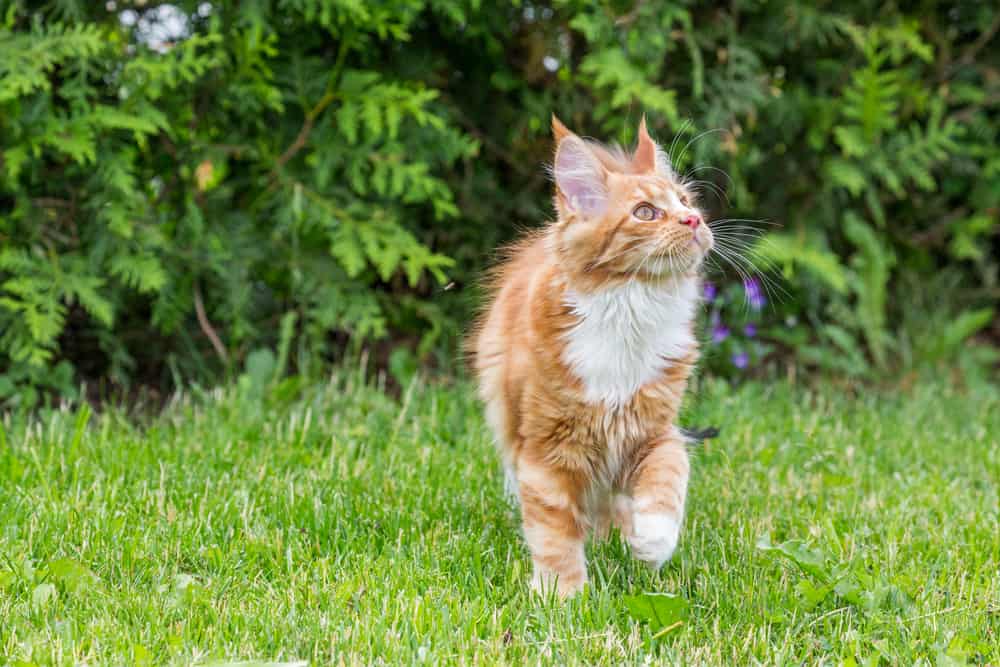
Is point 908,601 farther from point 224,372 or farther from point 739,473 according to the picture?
point 224,372


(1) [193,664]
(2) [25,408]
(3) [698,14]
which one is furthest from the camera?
(3) [698,14]

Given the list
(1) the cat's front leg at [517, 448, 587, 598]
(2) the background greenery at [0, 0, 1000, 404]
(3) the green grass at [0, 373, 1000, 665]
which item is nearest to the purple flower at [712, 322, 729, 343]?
(2) the background greenery at [0, 0, 1000, 404]

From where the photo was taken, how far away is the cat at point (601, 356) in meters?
2.80

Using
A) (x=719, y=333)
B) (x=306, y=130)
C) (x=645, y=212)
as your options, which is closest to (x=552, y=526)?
(x=645, y=212)

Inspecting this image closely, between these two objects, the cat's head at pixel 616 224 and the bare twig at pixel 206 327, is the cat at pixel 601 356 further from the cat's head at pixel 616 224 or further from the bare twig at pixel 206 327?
the bare twig at pixel 206 327

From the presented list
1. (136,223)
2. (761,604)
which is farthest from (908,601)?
(136,223)

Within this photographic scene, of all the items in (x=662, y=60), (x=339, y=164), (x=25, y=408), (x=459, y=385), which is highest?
(x=662, y=60)

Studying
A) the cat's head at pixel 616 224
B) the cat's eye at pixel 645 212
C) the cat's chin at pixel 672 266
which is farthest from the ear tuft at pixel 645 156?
the cat's chin at pixel 672 266

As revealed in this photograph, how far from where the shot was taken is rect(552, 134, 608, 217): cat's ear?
2.82 metres

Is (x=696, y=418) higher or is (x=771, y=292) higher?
(x=771, y=292)

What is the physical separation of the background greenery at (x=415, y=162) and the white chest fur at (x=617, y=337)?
5.33ft

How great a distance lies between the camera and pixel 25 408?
4.32 m

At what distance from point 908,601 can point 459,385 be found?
248 centimetres

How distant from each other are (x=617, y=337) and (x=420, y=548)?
0.81 m
